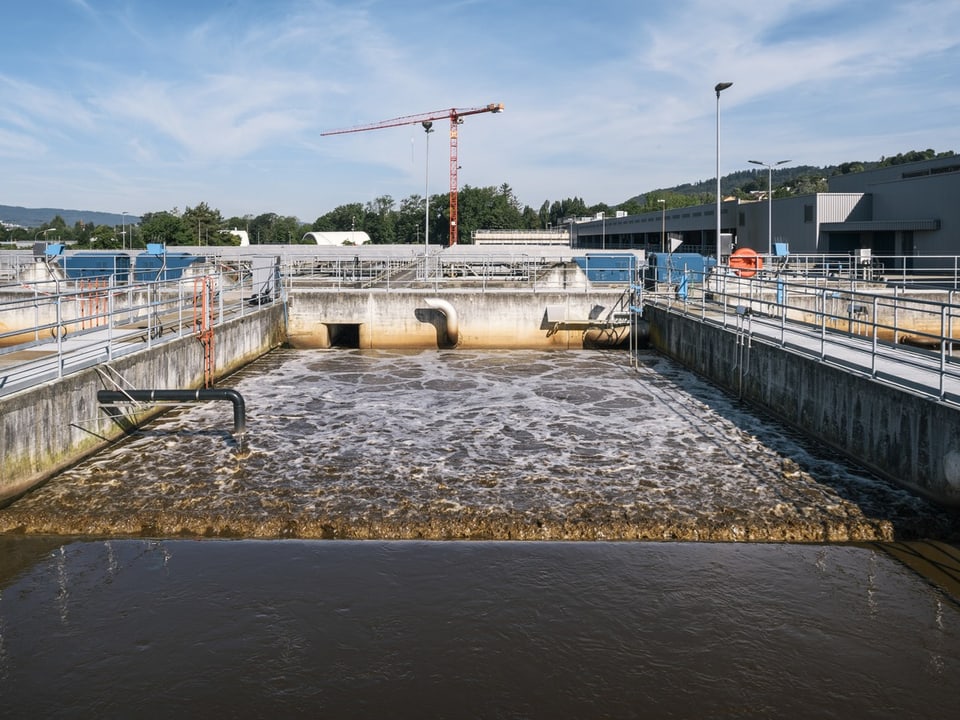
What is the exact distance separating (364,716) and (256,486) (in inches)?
232

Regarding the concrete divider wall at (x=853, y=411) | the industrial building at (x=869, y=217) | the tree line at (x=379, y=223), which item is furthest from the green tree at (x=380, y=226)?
the concrete divider wall at (x=853, y=411)

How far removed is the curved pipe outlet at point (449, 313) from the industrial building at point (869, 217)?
9974 mm

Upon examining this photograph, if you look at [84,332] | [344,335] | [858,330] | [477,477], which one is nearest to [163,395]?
[84,332]

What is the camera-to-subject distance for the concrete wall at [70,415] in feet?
35.8

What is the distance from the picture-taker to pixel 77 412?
1282cm

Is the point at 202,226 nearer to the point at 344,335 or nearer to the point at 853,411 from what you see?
the point at 344,335

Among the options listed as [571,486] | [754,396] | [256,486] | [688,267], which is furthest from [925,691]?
[688,267]

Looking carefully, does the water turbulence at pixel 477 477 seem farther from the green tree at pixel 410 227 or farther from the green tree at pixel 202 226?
the green tree at pixel 410 227

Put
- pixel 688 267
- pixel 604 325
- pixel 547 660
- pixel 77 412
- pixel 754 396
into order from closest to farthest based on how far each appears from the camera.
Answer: pixel 547 660, pixel 77 412, pixel 754 396, pixel 604 325, pixel 688 267

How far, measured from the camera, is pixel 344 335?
32250mm

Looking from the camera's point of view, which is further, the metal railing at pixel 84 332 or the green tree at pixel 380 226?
the green tree at pixel 380 226

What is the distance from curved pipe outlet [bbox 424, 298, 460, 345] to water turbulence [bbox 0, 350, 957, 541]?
9.04 m

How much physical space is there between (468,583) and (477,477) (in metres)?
3.61

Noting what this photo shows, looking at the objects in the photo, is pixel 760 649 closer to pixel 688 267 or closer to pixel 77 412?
pixel 77 412
